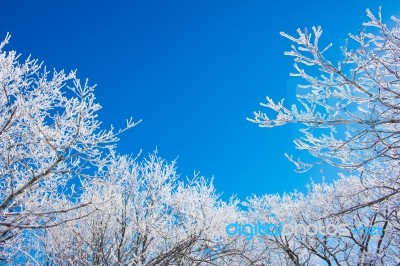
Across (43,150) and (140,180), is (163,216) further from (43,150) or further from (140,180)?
(43,150)

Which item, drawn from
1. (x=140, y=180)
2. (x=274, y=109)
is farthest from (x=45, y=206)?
(x=140, y=180)

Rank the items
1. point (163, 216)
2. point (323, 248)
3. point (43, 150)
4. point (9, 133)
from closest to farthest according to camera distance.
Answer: point (9, 133) → point (43, 150) → point (163, 216) → point (323, 248)

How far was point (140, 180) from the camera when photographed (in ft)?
38.3

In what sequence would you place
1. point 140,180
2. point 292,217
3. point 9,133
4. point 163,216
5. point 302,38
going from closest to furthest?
point 302,38, point 9,133, point 163,216, point 140,180, point 292,217

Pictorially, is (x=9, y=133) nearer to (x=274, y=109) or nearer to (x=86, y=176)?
(x=86, y=176)

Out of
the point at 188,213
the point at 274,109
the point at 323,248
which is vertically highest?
the point at 188,213

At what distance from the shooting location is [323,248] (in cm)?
1252

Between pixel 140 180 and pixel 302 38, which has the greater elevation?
pixel 140 180

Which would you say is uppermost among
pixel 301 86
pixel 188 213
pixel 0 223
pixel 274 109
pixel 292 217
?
pixel 292 217

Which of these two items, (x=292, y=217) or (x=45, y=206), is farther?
(x=292, y=217)

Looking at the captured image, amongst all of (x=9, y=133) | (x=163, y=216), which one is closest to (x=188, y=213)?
(x=163, y=216)

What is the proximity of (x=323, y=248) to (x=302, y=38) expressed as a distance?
37.1ft

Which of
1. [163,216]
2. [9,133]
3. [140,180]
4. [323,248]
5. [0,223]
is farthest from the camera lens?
[323,248]

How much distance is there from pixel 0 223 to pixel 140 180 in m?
7.29
